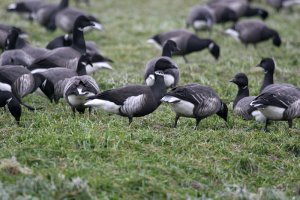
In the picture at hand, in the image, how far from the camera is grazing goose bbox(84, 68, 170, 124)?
958 centimetres

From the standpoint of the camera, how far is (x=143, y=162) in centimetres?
805

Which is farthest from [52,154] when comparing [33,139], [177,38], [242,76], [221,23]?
[221,23]

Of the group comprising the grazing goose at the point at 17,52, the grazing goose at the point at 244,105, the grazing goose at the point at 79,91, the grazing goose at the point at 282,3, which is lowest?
the grazing goose at the point at 282,3

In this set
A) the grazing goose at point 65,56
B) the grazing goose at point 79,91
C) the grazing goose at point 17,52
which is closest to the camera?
the grazing goose at point 79,91

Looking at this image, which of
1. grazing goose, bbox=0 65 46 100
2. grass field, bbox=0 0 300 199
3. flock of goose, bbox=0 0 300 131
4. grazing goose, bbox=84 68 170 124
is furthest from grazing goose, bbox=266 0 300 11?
grazing goose, bbox=84 68 170 124

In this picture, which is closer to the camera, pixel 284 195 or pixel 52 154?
pixel 284 195

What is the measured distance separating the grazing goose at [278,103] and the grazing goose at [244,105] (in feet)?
1.04

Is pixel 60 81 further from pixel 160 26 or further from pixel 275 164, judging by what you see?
pixel 160 26

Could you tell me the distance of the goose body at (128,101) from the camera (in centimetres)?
958

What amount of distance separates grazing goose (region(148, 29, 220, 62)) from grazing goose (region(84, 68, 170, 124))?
6403 mm

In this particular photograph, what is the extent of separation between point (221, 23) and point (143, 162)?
14095 mm

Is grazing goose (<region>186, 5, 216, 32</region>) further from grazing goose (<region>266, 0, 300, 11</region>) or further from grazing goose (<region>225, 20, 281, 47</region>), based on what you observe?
grazing goose (<region>266, 0, 300, 11</region>)

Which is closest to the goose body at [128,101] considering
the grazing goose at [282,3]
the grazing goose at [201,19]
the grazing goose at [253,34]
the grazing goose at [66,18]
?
the grazing goose at [253,34]

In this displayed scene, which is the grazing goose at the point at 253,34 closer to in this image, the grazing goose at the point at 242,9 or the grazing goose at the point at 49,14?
the grazing goose at the point at 242,9
